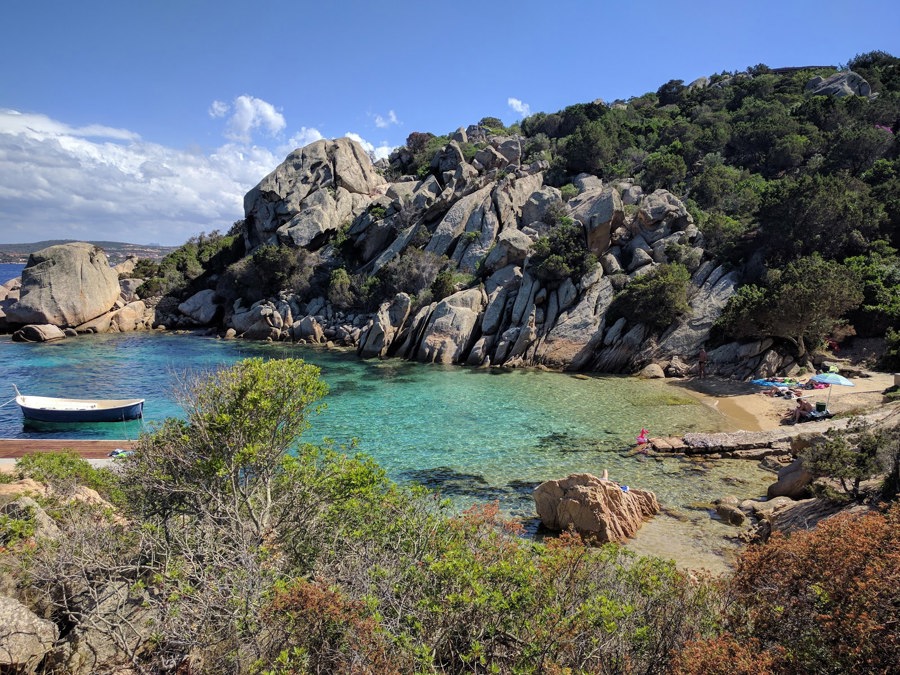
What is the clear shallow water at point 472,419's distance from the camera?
60.5ft

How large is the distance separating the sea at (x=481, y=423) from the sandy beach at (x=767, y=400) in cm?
113

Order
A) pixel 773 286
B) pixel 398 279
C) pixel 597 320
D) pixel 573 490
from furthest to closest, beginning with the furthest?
pixel 398 279, pixel 597 320, pixel 773 286, pixel 573 490

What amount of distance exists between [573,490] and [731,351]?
89.0 feet

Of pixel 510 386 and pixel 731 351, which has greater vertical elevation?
pixel 731 351

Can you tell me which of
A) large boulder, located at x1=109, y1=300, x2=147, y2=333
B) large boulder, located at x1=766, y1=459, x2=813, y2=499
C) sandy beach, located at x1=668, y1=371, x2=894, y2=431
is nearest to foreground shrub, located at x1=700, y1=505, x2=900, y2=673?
large boulder, located at x1=766, y1=459, x2=813, y2=499

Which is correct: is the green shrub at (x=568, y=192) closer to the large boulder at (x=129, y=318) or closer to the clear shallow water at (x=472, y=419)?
the clear shallow water at (x=472, y=419)

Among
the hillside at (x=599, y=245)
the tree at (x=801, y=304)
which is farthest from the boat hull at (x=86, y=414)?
the tree at (x=801, y=304)

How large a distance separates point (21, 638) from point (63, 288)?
62.1 meters

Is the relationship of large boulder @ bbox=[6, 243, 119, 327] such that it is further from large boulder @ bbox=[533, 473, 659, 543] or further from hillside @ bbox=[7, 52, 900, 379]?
large boulder @ bbox=[533, 473, 659, 543]

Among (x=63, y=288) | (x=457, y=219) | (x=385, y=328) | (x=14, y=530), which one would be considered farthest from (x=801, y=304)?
(x=63, y=288)

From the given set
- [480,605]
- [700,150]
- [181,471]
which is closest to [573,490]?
[480,605]

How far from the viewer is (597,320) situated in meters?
40.5

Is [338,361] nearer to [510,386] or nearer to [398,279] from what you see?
[398,279]

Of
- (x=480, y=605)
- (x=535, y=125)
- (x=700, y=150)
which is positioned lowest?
(x=480, y=605)
